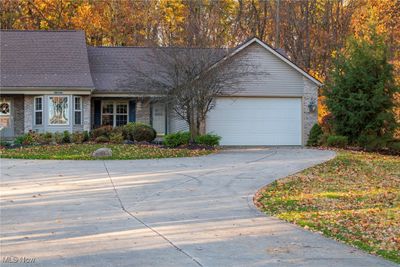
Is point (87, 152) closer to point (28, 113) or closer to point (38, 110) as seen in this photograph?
point (38, 110)

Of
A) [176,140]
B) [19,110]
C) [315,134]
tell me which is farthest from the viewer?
[19,110]

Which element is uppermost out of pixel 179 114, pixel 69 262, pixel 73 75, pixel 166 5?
pixel 166 5

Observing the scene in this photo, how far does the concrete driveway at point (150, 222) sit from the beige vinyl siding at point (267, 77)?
1214 centimetres

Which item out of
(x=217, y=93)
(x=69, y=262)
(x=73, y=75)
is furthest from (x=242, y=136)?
(x=69, y=262)

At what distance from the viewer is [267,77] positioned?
29.0 meters

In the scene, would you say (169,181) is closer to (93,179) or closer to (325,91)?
(93,179)

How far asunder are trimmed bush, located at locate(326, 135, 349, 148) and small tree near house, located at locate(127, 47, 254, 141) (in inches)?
205

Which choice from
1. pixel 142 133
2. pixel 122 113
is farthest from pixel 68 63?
pixel 142 133

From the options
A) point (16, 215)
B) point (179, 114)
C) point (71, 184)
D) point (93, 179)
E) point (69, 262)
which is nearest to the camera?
point (69, 262)

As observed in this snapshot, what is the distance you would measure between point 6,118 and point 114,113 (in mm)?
5783

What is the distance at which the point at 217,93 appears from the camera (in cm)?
2553

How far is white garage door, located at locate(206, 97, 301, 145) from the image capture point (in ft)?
94.1

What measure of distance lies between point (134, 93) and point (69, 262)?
22.1 meters

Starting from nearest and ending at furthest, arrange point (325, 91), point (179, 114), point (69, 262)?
point (69, 262) < point (179, 114) < point (325, 91)
